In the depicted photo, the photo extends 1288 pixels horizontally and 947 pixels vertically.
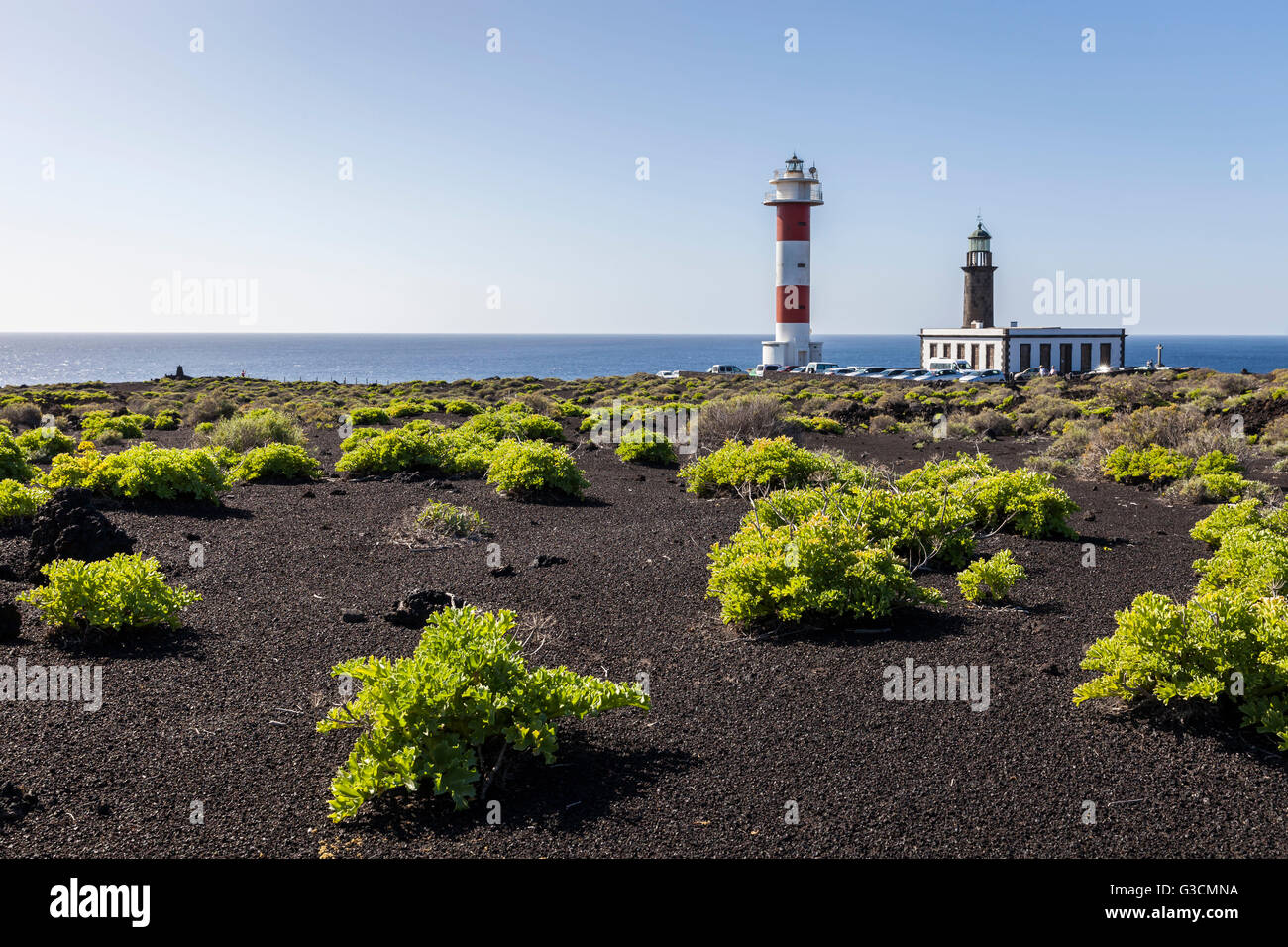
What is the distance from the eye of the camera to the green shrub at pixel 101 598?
6340 millimetres

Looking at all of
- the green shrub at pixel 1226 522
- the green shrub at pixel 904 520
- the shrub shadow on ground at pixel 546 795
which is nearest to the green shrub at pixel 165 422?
the green shrub at pixel 904 520

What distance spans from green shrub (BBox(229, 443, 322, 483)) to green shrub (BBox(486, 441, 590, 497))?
3.46m

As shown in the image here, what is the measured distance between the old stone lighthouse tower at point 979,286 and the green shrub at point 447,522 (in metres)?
57.4

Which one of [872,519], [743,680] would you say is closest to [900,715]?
[743,680]

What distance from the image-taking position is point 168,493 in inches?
456

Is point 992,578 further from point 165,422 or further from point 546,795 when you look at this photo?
point 165,422

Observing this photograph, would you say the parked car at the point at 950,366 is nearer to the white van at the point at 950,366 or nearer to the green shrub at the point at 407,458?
the white van at the point at 950,366

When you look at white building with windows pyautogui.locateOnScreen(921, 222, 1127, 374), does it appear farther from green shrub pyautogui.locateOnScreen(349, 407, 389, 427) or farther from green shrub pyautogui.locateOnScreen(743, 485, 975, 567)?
green shrub pyautogui.locateOnScreen(743, 485, 975, 567)

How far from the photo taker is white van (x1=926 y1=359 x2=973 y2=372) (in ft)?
177

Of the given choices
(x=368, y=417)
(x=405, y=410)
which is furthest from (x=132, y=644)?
(x=405, y=410)

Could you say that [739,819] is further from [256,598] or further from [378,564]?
[378,564]

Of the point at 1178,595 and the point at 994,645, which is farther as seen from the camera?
the point at 1178,595

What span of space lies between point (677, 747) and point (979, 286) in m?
63.6
